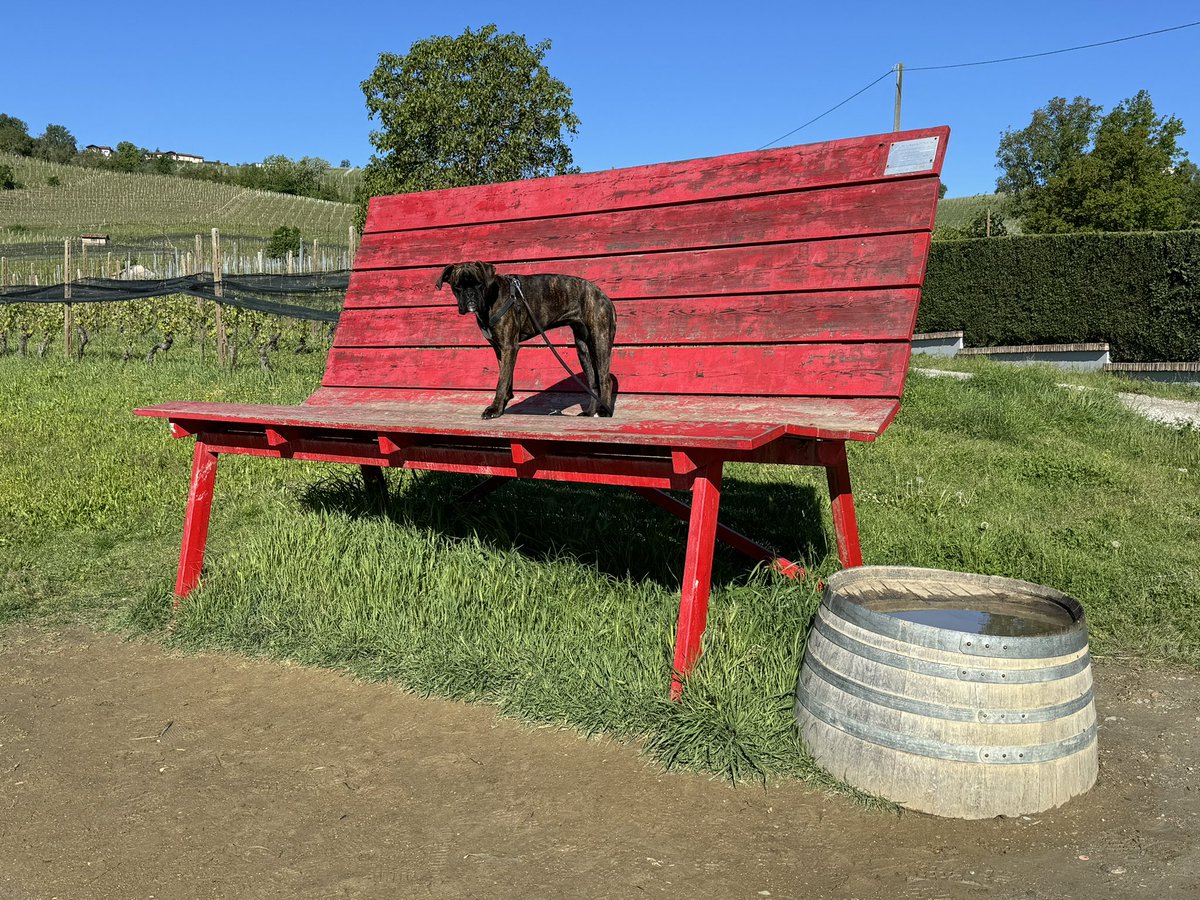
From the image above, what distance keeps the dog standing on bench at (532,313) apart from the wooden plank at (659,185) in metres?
0.94

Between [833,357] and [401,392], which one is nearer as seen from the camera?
[833,357]

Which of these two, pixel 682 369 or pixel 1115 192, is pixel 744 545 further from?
pixel 1115 192

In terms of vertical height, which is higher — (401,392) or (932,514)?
(401,392)

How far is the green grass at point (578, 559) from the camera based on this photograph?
372 centimetres

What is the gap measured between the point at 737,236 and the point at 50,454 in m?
6.34

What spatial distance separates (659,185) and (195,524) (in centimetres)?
282

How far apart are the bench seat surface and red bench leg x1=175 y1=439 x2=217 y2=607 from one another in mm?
176

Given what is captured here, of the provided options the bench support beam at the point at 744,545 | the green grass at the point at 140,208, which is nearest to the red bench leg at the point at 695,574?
the bench support beam at the point at 744,545

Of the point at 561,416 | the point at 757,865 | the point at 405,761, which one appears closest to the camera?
the point at 757,865

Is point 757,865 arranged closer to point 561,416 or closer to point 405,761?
point 405,761

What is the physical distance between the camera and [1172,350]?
19531mm

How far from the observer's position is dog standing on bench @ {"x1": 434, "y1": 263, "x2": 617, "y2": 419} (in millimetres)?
3896

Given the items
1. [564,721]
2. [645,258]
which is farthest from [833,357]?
[564,721]

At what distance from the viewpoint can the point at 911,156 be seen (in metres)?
4.13
